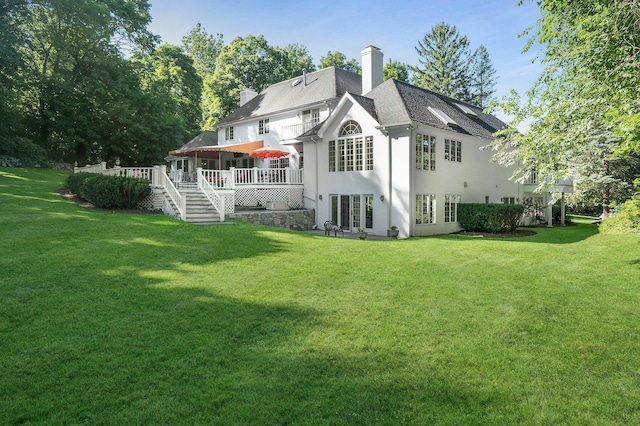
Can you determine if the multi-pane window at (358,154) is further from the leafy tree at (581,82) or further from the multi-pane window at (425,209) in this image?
the leafy tree at (581,82)

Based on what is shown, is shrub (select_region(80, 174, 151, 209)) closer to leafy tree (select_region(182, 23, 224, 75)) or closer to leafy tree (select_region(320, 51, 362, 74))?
leafy tree (select_region(320, 51, 362, 74))

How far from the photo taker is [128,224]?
44.4 feet

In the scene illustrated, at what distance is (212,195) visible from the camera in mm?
17516

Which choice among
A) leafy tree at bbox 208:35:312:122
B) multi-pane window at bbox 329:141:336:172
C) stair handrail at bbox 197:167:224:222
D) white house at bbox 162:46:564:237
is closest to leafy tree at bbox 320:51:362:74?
leafy tree at bbox 208:35:312:122

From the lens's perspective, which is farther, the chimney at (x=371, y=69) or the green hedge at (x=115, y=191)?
the chimney at (x=371, y=69)

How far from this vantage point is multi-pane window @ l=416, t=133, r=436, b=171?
18.6 m

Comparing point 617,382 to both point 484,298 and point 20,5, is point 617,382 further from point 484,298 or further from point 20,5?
point 20,5

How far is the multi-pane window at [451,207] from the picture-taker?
20.4m

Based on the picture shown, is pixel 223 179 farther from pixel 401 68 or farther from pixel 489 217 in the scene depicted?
pixel 401 68

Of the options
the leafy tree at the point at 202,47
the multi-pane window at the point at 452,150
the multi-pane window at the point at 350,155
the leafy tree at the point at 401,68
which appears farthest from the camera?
the leafy tree at the point at 202,47

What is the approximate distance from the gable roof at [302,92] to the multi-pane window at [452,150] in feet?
27.3

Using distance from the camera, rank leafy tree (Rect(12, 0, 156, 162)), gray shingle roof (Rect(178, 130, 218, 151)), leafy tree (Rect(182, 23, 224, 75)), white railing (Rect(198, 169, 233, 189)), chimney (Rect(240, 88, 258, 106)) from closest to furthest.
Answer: white railing (Rect(198, 169, 233, 189)) < leafy tree (Rect(12, 0, 156, 162)) < gray shingle roof (Rect(178, 130, 218, 151)) < chimney (Rect(240, 88, 258, 106)) < leafy tree (Rect(182, 23, 224, 75))

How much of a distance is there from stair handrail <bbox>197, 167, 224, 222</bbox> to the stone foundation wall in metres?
0.94

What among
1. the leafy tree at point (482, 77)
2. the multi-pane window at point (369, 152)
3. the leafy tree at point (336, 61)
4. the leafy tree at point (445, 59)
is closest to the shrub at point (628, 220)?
the multi-pane window at point (369, 152)
